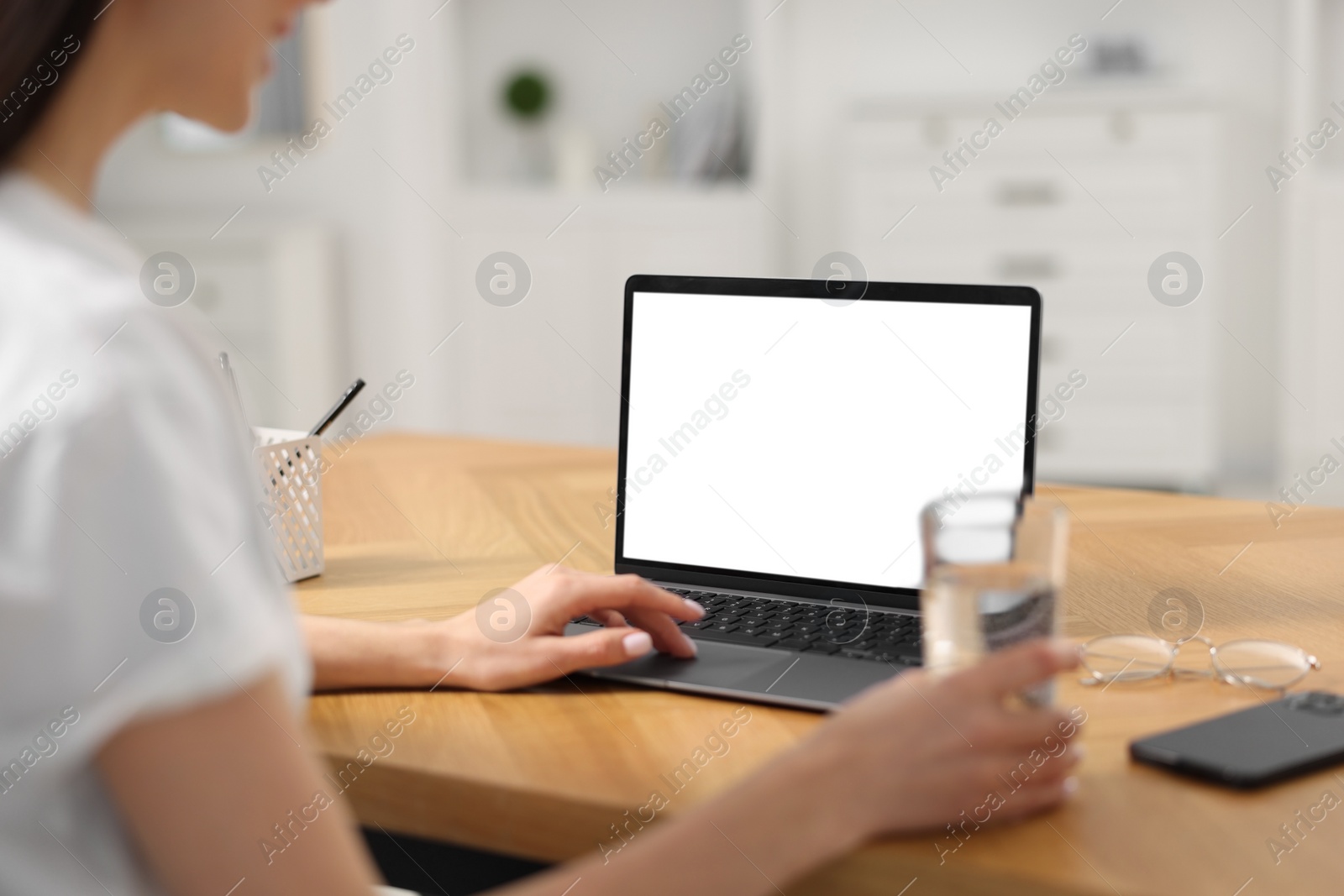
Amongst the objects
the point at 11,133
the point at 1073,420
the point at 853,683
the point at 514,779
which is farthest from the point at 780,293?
the point at 1073,420

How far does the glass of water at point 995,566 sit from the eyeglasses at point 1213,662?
171mm

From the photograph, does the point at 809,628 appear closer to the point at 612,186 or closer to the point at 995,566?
the point at 995,566

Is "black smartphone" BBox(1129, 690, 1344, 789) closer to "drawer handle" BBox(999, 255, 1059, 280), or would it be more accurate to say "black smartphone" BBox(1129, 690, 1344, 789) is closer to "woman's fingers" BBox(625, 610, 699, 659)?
"woman's fingers" BBox(625, 610, 699, 659)

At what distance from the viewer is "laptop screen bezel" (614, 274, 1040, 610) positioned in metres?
0.96

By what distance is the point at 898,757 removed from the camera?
2.02 feet

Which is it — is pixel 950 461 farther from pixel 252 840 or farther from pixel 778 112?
pixel 778 112

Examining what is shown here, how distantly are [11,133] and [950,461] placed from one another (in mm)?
682

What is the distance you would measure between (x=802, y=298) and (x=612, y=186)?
3429 mm

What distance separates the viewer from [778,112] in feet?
14.5

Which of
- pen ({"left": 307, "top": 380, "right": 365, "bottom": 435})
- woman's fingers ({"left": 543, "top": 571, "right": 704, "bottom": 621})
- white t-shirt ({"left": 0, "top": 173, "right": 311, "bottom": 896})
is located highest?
white t-shirt ({"left": 0, "top": 173, "right": 311, "bottom": 896})

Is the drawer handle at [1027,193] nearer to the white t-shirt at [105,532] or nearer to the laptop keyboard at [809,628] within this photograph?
the laptop keyboard at [809,628]

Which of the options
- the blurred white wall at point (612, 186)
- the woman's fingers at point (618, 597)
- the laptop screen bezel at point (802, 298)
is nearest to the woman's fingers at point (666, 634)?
the woman's fingers at point (618, 597)

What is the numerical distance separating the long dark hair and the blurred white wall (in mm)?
3624

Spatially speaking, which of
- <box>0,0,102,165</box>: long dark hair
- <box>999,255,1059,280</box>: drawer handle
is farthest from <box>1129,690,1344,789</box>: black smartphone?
<box>999,255,1059,280</box>: drawer handle
